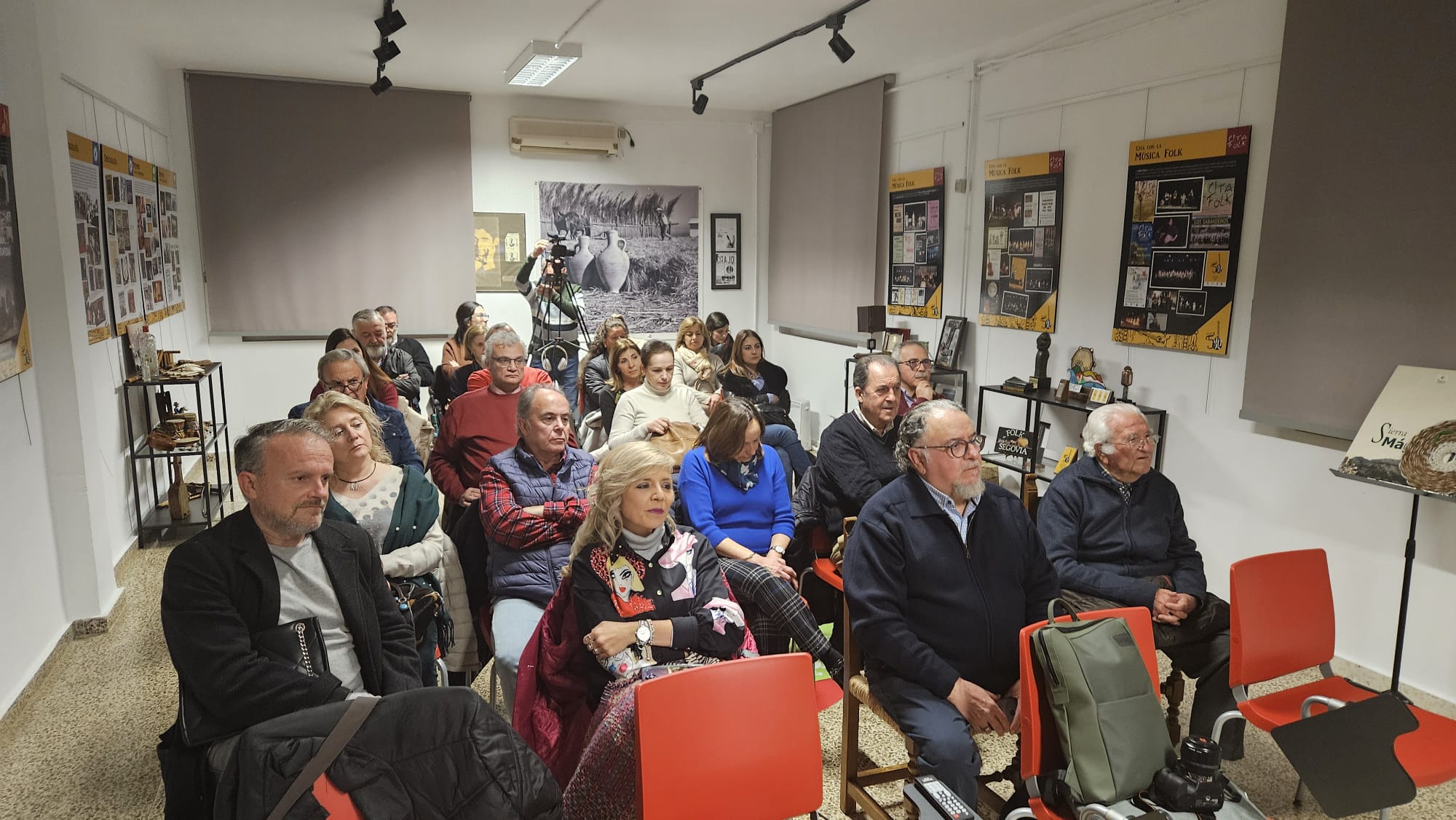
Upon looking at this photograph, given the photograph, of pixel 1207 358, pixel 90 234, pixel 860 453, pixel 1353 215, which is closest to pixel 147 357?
pixel 90 234

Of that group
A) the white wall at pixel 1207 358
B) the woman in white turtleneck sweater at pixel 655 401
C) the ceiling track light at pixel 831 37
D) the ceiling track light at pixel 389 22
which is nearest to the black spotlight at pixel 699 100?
the ceiling track light at pixel 831 37

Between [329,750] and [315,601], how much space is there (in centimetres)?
55

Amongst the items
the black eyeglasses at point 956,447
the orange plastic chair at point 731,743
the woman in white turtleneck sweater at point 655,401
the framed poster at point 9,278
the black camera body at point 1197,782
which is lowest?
the black camera body at point 1197,782

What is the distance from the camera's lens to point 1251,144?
167 inches

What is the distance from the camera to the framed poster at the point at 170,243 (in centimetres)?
644

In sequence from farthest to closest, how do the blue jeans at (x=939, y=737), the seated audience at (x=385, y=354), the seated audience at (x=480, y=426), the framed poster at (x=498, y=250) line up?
the framed poster at (x=498, y=250), the seated audience at (x=385, y=354), the seated audience at (x=480, y=426), the blue jeans at (x=939, y=737)

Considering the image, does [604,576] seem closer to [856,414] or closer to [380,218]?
[856,414]

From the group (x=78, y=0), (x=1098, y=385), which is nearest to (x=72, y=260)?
(x=78, y=0)

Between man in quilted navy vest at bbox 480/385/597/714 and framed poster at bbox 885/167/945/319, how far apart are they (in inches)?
167

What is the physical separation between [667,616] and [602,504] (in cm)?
37

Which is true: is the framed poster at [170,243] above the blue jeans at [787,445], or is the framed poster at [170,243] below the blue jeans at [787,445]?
above

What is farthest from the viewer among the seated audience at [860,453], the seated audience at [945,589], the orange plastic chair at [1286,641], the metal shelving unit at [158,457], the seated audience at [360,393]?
the metal shelving unit at [158,457]

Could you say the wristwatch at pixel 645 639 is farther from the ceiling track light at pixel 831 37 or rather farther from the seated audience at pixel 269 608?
the ceiling track light at pixel 831 37

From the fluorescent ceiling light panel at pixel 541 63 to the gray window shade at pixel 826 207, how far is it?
8.01ft
